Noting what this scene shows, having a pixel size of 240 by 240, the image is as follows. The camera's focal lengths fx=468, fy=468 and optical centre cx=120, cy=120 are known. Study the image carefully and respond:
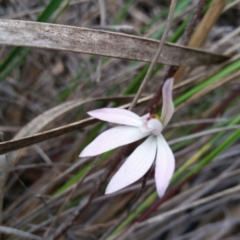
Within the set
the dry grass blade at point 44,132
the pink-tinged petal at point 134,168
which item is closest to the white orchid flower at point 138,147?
the pink-tinged petal at point 134,168

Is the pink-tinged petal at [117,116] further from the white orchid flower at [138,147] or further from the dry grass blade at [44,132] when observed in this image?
the dry grass blade at [44,132]

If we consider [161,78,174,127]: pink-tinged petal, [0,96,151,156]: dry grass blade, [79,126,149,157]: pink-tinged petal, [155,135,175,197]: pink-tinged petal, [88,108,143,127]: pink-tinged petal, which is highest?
[0,96,151,156]: dry grass blade

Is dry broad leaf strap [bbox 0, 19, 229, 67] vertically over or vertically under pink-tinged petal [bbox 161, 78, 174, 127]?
over

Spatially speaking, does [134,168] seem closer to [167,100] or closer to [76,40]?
[167,100]

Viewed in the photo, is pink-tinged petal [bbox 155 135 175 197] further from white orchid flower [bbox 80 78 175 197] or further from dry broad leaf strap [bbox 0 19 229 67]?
dry broad leaf strap [bbox 0 19 229 67]

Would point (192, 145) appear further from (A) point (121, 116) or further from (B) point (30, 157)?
(A) point (121, 116)

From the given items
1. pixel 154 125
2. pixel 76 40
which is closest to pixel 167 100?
pixel 154 125

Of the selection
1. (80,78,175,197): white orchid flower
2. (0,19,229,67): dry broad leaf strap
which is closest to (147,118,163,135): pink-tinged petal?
(80,78,175,197): white orchid flower
